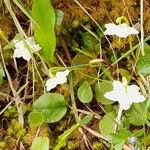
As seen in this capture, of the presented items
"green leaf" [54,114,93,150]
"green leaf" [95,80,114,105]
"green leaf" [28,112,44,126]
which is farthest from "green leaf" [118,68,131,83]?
"green leaf" [28,112,44,126]

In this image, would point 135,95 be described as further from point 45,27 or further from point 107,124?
point 45,27

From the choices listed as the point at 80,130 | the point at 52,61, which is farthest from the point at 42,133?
the point at 52,61

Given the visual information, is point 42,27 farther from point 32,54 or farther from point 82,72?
point 82,72

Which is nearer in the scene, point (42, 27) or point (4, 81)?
point (42, 27)

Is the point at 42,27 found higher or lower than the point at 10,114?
higher

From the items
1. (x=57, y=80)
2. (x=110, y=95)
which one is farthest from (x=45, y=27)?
(x=110, y=95)

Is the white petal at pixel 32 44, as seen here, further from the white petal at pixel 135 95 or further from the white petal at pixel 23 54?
the white petal at pixel 135 95

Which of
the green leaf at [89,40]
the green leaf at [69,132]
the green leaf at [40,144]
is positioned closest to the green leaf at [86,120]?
the green leaf at [69,132]
